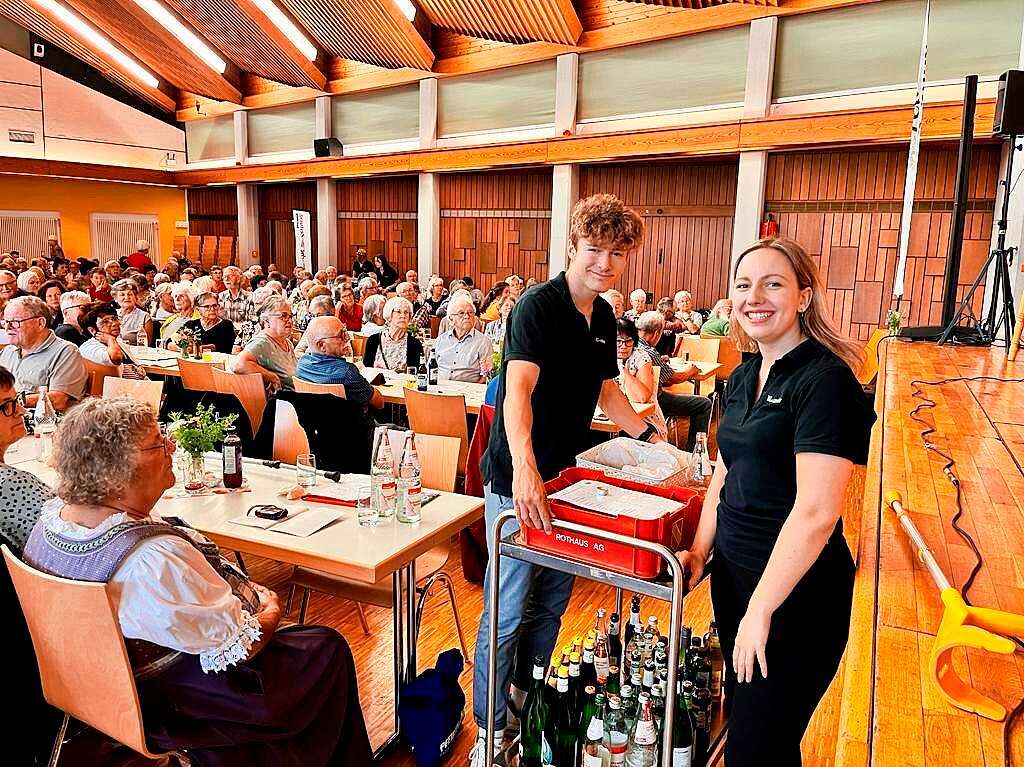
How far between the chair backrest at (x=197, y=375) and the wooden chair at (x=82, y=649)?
3.58 m

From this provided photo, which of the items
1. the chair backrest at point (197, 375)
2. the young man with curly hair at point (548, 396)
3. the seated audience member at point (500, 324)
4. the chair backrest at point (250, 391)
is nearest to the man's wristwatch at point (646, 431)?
the young man with curly hair at point (548, 396)

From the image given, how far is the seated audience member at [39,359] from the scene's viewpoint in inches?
181

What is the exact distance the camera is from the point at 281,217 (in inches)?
703

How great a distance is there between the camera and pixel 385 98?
1495cm

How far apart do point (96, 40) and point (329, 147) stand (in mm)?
5713

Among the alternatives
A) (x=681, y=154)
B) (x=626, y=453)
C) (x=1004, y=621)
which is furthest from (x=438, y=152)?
(x=1004, y=621)

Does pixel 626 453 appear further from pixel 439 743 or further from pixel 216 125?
pixel 216 125

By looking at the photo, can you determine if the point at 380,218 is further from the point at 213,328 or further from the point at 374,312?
the point at 213,328

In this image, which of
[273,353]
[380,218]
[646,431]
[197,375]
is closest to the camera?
[646,431]

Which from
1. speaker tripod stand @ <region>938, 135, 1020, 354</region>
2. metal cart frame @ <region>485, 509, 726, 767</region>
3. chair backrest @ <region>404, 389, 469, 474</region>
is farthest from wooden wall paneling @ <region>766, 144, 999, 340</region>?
metal cart frame @ <region>485, 509, 726, 767</region>

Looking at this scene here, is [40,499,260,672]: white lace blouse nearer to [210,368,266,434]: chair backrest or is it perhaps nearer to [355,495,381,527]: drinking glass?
[355,495,381,527]: drinking glass

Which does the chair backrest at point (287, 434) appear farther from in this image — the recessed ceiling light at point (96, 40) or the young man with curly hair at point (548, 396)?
the recessed ceiling light at point (96, 40)

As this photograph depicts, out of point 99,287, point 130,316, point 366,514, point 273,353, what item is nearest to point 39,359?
point 273,353

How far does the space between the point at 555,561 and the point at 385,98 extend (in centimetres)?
1462
